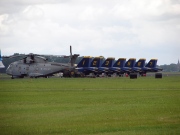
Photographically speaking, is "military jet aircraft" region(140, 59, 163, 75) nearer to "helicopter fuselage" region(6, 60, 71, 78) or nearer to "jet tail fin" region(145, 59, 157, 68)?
"jet tail fin" region(145, 59, 157, 68)

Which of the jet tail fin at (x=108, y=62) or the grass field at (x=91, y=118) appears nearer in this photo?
the grass field at (x=91, y=118)

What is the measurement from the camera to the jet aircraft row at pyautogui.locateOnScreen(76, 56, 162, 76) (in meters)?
133

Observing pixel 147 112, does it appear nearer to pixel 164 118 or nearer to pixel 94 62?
pixel 164 118

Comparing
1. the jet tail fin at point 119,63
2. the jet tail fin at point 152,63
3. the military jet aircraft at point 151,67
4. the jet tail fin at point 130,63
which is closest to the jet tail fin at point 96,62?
the jet tail fin at point 119,63

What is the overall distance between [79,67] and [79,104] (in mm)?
96578

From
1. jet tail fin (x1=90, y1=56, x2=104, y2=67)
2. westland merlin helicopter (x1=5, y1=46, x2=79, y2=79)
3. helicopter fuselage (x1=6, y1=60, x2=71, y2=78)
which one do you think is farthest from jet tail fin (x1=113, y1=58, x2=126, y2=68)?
helicopter fuselage (x1=6, y1=60, x2=71, y2=78)

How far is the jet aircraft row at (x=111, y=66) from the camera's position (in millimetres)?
132625

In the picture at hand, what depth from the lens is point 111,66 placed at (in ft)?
487

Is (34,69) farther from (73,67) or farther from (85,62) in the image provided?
(85,62)

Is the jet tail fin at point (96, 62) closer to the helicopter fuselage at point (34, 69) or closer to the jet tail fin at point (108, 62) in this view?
the jet tail fin at point (108, 62)

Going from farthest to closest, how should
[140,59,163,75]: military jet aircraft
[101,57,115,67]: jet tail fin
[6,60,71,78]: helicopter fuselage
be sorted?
[140,59,163,75]: military jet aircraft, [101,57,115,67]: jet tail fin, [6,60,71,78]: helicopter fuselage

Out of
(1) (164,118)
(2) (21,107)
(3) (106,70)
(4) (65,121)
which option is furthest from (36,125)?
(3) (106,70)

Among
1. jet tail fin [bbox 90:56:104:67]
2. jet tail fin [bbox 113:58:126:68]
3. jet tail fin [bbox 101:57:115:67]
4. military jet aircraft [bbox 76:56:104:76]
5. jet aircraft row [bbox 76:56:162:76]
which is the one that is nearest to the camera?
military jet aircraft [bbox 76:56:104:76]

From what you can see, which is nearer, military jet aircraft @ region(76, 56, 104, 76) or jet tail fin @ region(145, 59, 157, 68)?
military jet aircraft @ region(76, 56, 104, 76)
